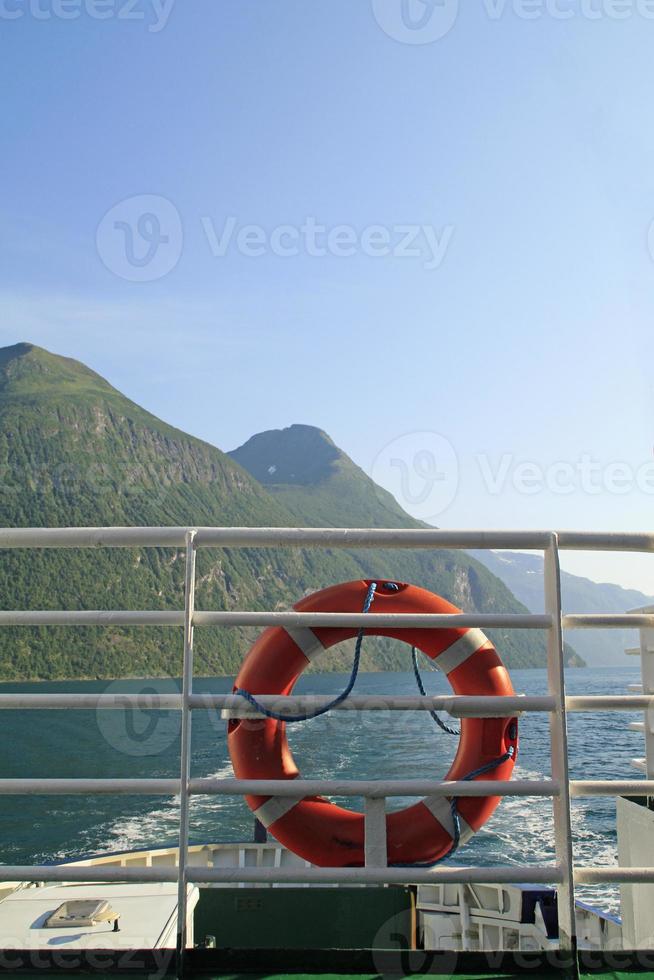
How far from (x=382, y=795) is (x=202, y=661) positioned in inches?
3855

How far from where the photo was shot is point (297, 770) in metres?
2.09

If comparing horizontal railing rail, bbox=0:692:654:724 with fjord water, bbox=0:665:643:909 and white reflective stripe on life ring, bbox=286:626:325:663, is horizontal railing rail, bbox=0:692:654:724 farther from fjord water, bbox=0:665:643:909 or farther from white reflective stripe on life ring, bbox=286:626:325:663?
fjord water, bbox=0:665:643:909

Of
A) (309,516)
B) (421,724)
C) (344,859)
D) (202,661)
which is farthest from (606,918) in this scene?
(309,516)

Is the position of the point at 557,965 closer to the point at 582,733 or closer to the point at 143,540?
the point at 143,540

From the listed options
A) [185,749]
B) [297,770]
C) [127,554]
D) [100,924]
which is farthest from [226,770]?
[127,554]

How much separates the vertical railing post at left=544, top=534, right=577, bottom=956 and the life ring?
7.4 inches

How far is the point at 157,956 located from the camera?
174cm

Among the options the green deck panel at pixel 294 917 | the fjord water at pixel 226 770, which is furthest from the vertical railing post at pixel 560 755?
the fjord water at pixel 226 770

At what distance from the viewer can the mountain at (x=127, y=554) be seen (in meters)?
93.8

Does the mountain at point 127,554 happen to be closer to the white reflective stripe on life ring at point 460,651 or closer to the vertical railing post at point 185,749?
the white reflective stripe on life ring at point 460,651

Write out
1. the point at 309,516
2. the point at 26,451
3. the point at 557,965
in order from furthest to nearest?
the point at 309,516, the point at 26,451, the point at 557,965

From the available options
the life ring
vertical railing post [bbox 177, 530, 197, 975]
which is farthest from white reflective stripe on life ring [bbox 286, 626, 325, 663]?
vertical railing post [bbox 177, 530, 197, 975]

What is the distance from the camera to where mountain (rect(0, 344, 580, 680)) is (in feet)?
308

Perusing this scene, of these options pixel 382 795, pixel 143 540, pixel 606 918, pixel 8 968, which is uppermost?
pixel 143 540
